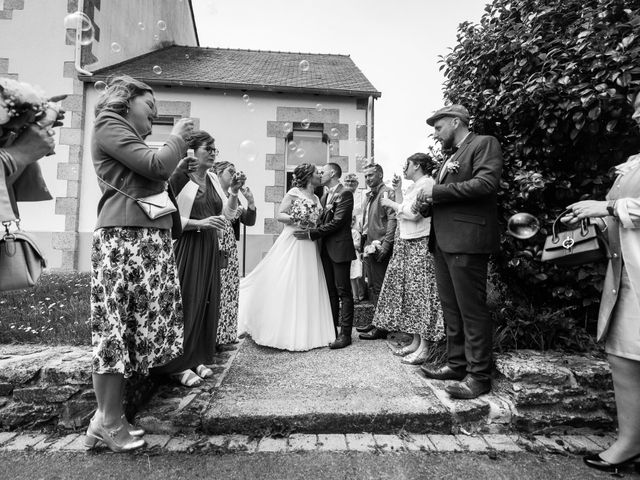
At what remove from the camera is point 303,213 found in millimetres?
4324

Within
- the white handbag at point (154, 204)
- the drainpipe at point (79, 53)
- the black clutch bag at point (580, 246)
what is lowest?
the black clutch bag at point (580, 246)

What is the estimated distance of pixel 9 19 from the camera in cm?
848

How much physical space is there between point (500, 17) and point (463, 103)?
917mm

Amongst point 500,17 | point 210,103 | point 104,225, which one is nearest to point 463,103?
point 500,17

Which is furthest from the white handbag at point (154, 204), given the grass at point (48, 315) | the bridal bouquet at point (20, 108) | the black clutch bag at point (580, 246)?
the black clutch bag at point (580, 246)

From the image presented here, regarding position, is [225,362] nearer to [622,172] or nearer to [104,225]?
[104,225]

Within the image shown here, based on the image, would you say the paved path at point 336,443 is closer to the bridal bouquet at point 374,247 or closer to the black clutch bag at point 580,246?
the black clutch bag at point 580,246

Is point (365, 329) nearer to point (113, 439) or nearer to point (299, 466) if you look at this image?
point (299, 466)

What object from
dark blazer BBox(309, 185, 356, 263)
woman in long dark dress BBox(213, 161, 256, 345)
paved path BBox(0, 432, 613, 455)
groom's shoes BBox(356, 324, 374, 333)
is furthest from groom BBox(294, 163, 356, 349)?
paved path BBox(0, 432, 613, 455)

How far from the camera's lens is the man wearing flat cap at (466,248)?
2736 mm

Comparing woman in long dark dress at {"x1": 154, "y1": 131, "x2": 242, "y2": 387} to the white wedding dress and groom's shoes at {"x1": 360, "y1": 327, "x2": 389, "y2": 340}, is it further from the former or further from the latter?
groom's shoes at {"x1": 360, "y1": 327, "x2": 389, "y2": 340}

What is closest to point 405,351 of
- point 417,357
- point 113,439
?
point 417,357

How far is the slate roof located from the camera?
8.79 meters

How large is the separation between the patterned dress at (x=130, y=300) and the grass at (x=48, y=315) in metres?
1.29
